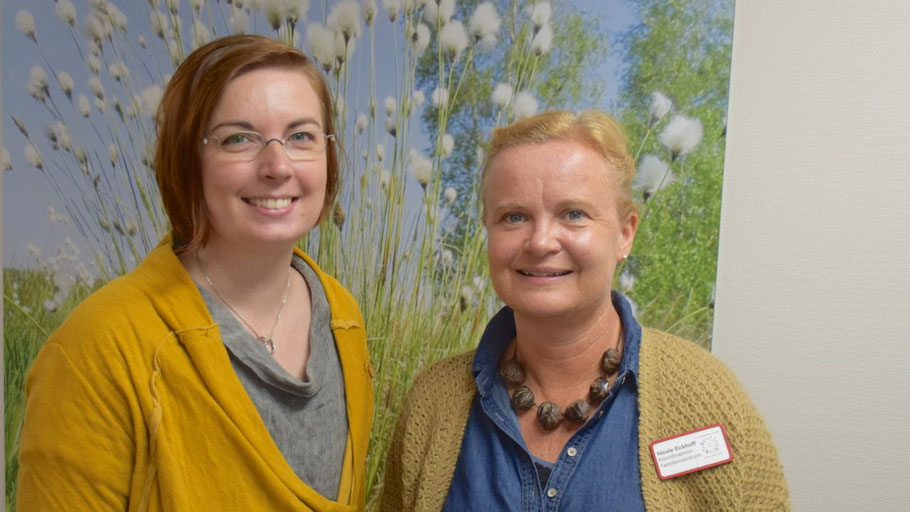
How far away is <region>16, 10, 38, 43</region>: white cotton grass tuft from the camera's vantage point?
187cm

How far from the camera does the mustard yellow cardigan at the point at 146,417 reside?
109 centimetres

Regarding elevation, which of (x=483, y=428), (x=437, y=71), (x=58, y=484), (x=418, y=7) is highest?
(x=418, y=7)

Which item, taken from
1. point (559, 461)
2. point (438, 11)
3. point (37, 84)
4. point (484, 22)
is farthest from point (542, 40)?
point (37, 84)

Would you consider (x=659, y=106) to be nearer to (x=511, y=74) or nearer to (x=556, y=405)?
(x=511, y=74)

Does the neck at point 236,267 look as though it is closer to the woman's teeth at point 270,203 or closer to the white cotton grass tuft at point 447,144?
the woman's teeth at point 270,203

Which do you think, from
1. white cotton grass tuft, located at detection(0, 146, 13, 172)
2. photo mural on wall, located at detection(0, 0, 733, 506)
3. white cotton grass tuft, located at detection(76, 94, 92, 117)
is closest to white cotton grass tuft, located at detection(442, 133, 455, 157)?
photo mural on wall, located at detection(0, 0, 733, 506)

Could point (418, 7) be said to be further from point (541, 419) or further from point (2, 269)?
point (2, 269)

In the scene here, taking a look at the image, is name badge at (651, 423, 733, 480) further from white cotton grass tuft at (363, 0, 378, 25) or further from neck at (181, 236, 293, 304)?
white cotton grass tuft at (363, 0, 378, 25)

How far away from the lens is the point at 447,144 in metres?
2.05

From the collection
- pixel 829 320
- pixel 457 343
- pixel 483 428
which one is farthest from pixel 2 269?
pixel 829 320

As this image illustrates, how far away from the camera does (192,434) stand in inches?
45.9

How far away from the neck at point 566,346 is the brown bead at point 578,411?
0.21 feet

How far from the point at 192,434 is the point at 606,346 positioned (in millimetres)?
862

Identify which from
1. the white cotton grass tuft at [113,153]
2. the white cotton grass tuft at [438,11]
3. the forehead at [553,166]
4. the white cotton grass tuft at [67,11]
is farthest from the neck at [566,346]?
the white cotton grass tuft at [67,11]
